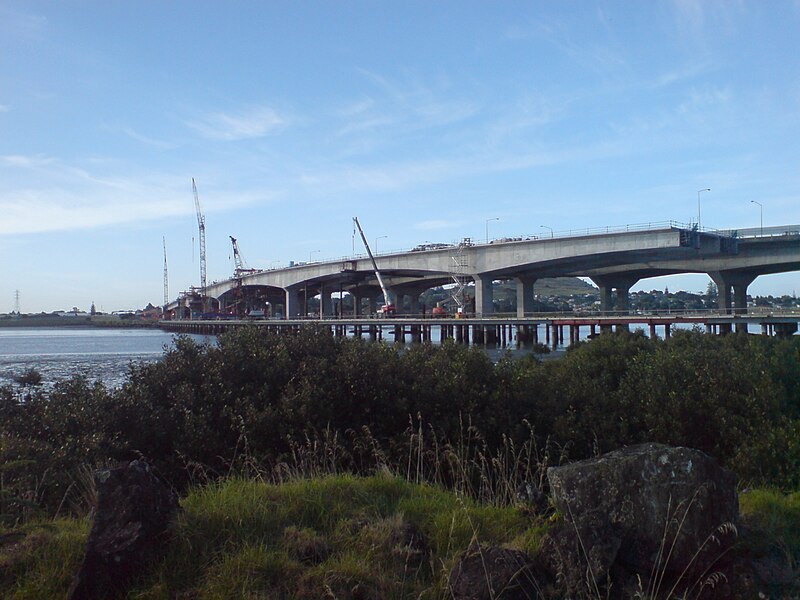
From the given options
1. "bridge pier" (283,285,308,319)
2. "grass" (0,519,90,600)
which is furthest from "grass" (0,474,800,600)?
"bridge pier" (283,285,308,319)

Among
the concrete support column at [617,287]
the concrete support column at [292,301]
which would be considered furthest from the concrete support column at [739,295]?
the concrete support column at [292,301]

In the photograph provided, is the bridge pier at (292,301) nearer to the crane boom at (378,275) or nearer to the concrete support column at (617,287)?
the crane boom at (378,275)

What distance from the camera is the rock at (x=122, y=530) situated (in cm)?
500

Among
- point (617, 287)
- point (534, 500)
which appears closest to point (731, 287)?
point (617, 287)

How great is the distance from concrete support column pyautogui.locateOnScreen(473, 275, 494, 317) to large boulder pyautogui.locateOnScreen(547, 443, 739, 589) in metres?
64.9

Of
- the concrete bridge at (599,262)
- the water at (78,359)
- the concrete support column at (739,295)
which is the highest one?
the concrete bridge at (599,262)

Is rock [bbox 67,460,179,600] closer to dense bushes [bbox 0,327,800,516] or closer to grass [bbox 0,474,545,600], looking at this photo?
grass [bbox 0,474,545,600]

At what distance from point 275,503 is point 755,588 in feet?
12.8

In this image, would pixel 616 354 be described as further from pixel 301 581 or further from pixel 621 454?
pixel 301 581

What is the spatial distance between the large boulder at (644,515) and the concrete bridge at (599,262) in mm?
53448

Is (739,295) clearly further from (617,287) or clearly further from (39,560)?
(39,560)

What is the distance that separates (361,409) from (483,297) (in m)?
60.9

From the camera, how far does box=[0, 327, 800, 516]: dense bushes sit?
31.9ft

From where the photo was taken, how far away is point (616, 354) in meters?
17.8
